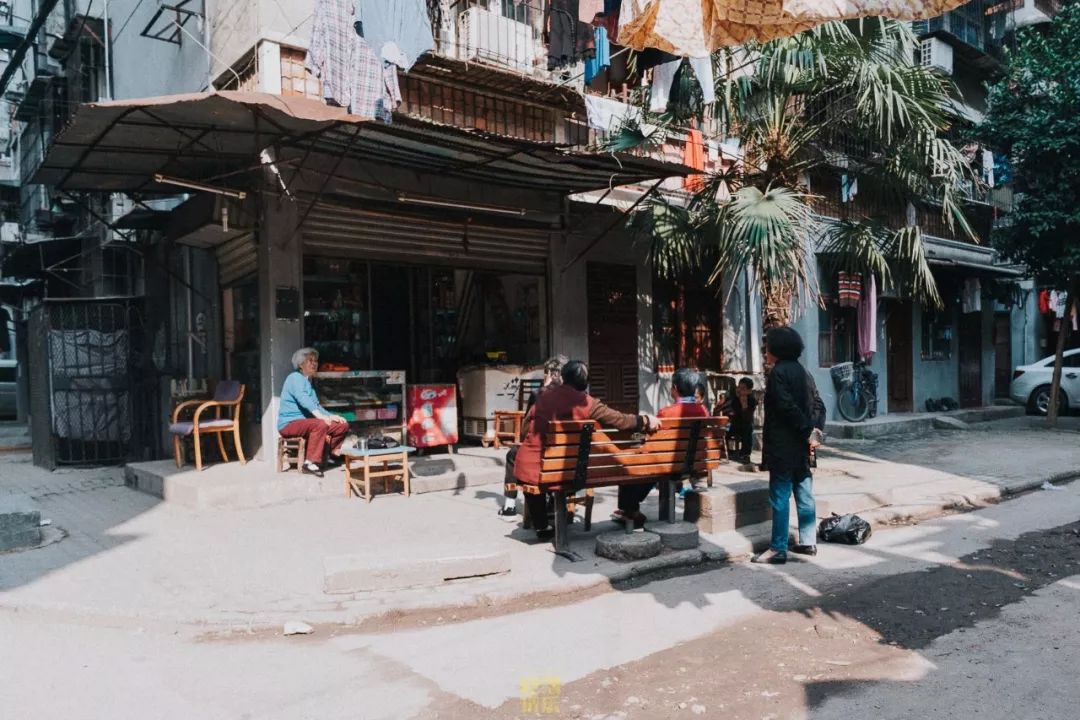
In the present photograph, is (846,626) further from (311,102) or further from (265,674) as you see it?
(311,102)

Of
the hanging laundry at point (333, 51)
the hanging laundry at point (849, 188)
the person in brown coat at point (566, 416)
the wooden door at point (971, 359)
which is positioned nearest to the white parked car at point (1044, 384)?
the wooden door at point (971, 359)

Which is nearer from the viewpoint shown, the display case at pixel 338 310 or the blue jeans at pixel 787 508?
the blue jeans at pixel 787 508

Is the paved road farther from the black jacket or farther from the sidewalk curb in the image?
the black jacket

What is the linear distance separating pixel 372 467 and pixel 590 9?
19.4 ft

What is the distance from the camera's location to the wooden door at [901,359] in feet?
60.9

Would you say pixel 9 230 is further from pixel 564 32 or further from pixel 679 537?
pixel 679 537

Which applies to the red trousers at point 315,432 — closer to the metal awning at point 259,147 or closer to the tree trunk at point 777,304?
the metal awning at point 259,147

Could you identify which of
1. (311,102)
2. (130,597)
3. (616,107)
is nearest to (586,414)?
(130,597)

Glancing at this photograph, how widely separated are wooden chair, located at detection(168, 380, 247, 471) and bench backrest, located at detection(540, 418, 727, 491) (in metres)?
5.33

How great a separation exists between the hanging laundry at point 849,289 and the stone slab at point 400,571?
39.2 ft

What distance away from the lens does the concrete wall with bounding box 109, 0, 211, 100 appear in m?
11.2

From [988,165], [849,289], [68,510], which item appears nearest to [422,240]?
[68,510]

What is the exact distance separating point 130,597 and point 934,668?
5037 mm

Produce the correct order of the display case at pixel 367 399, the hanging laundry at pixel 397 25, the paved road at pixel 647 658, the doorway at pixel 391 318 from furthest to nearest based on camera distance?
the doorway at pixel 391 318 → the display case at pixel 367 399 → the hanging laundry at pixel 397 25 → the paved road at pixel 647 658
